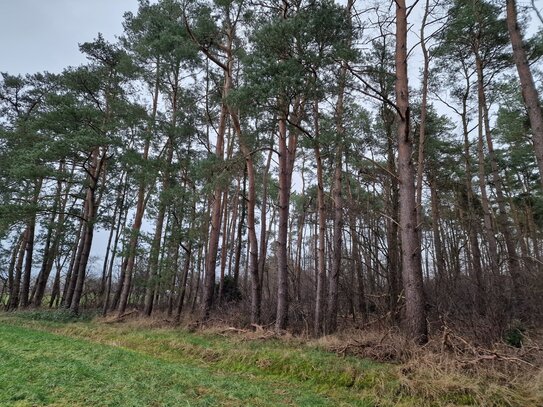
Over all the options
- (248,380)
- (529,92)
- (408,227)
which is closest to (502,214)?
(529,92)

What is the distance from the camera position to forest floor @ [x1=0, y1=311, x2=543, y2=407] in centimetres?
368

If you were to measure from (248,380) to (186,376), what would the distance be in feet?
3.39

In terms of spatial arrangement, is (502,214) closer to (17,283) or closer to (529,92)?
(529,92)

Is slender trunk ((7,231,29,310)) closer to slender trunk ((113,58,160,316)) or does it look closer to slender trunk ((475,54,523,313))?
slender trunk ((113,58,160,316))

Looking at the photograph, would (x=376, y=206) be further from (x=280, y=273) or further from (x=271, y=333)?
(x=271, y=333)

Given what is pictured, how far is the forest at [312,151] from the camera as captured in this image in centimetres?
712

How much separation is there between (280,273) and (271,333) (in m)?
1.69

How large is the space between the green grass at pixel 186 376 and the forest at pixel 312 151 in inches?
69.9

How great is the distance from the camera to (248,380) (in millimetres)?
5332

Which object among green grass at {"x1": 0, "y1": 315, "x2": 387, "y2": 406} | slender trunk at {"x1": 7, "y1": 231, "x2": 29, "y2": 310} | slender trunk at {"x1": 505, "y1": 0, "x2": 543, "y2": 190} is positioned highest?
slender trunk at {"x1": 505, "y1": 0, "x2": 543, "y2": 190}

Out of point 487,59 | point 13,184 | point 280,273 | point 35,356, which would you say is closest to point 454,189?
point 487,59

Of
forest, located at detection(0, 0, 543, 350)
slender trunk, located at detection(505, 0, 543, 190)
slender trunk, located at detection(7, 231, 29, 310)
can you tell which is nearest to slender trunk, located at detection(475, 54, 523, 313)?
forest, located at detection(0, 0, 543, 350)

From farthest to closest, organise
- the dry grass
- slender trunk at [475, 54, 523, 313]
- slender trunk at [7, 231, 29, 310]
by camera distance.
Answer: slender trunk at [7, 231, 29, 310]
slender trunk at [475, 54, 523, 313]
the dry grass

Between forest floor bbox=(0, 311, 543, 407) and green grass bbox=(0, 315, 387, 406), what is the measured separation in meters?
0.01
